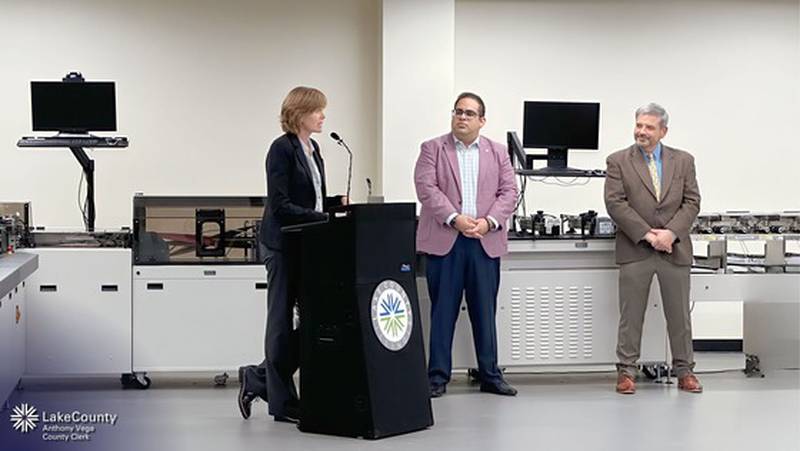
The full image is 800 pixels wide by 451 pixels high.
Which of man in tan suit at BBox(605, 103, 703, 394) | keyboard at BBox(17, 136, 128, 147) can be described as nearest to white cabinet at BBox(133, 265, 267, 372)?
keyboard at BBox(17, 136, 128, 147)

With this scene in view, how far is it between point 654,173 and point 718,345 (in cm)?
264

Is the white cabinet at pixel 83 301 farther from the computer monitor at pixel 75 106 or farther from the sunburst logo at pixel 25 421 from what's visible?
the sunburst logo at pixel 25 421

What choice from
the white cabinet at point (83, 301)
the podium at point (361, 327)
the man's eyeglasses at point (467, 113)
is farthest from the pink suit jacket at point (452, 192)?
the white cabinet at point (83, 301)

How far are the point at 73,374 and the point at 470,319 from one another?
2.24 meters

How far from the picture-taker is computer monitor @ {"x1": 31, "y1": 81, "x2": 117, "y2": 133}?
6.58 m

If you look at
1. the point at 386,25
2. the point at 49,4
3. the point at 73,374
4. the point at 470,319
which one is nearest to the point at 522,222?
the point at 470,319

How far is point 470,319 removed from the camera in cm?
621

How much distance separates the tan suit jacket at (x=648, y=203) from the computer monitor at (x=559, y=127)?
0.68 m

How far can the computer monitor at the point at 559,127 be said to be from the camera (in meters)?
6.90

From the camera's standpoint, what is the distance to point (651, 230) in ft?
20.1

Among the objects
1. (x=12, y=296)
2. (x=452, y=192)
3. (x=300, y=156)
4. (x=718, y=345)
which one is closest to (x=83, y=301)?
(x=12, y=296)

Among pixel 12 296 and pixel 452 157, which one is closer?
pixel 12 296

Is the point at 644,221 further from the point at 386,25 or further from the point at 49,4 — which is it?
the point at 49,4

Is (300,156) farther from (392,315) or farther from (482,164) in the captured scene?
(482,164)
